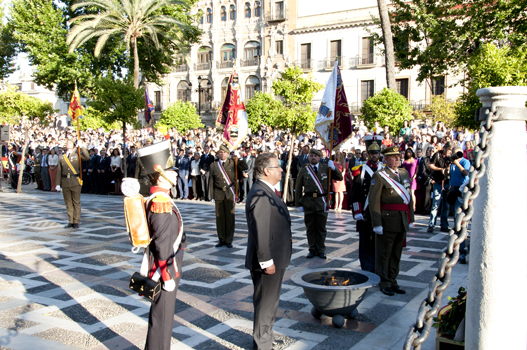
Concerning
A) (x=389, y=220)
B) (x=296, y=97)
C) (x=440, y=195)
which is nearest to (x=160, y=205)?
(x=389, y=220)

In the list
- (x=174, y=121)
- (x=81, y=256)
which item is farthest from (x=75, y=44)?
(x=81, y=256)

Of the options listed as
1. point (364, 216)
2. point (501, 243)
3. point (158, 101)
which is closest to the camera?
point (501, 243)

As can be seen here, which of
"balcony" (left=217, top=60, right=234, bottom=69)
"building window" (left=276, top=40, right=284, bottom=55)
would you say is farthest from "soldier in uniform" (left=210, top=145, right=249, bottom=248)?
"balcony" (left=217, top=60, right=234, bottom=69)

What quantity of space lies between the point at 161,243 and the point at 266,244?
0.95 metres

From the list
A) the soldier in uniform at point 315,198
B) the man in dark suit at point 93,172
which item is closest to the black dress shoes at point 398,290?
the soldier in uniform at point 315,198

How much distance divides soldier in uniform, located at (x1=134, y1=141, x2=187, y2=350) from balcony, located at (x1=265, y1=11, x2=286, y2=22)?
43.9m

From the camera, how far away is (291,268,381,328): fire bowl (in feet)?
15.5

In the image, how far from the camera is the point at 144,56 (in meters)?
28.6

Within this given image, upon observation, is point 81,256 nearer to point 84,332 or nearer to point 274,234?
point 84,332

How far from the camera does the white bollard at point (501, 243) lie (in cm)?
227

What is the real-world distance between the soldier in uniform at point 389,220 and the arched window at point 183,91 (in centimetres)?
4855

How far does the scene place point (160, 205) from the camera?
3.84 metres

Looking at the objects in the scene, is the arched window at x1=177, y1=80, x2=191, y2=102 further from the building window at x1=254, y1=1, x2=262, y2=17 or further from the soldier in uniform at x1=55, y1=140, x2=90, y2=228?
the soldier in uniform at x1=55, y1=140, x2=90, y2=228

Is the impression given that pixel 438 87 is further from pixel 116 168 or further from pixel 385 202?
pixel 385 202
